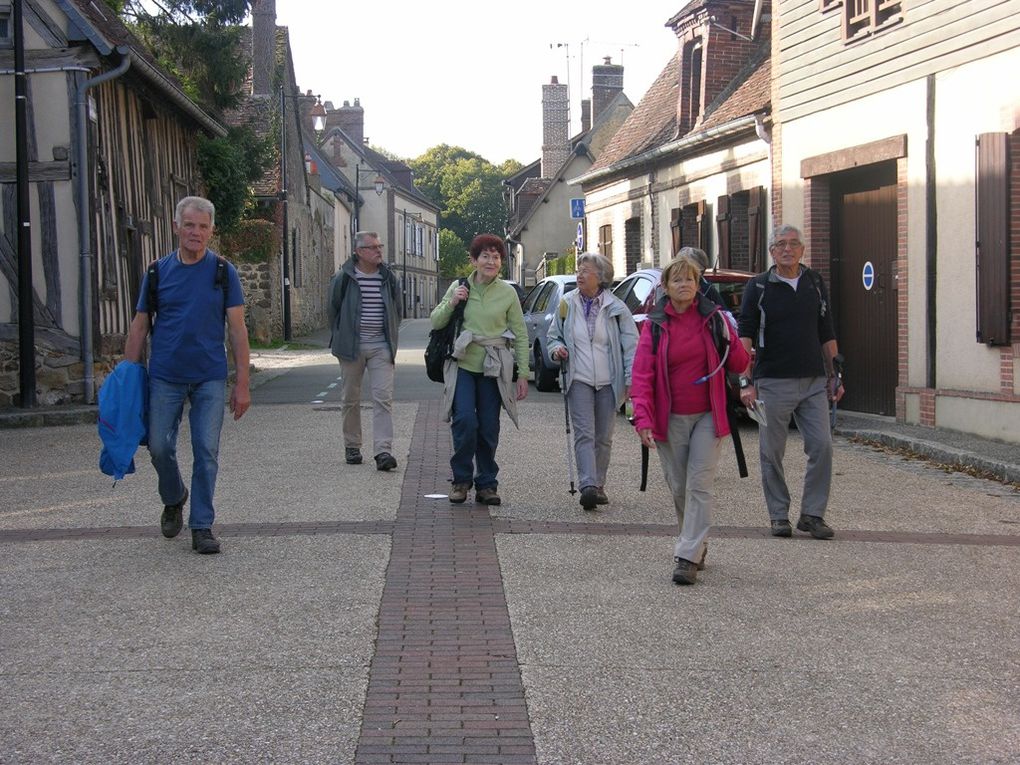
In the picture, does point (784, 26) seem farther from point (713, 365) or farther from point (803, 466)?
point (713, 365)

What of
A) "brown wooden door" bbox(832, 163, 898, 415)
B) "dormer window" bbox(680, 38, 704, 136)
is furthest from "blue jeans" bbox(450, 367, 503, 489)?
"dormer window" bbox(680, 38, 704, 136)

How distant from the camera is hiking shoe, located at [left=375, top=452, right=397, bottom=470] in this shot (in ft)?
33.3

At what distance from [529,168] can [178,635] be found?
63.1 meters

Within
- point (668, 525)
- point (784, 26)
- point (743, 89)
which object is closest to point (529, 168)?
point (743, 89)

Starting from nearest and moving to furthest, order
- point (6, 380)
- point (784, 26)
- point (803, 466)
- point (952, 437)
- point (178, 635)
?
point (178, 635)
point (803, 466)
point (952, 437)
point (6, 380)
point (784, 26)

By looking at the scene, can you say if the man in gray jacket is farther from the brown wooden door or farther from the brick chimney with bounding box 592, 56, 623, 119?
the brick chimney with bounding box 592, 56, 623, 119

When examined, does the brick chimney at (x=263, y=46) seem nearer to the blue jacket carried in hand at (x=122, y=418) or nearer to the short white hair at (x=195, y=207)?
the short white hair at (x=195, y=207)

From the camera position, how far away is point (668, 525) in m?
7.94

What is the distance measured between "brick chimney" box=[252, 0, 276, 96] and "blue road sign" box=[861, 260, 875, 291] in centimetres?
2400

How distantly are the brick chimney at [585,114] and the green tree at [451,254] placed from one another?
134 ft

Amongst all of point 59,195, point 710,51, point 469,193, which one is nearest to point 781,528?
point 59,195

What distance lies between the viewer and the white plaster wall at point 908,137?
1343 centimetres

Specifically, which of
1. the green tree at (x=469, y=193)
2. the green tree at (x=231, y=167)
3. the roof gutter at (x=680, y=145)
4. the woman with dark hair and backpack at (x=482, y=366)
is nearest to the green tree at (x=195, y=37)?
the green tree at (x=231, y=167)

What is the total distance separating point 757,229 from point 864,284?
4.16 m
